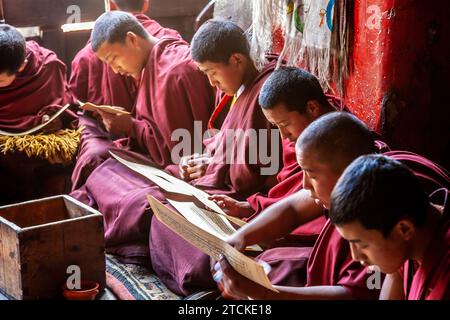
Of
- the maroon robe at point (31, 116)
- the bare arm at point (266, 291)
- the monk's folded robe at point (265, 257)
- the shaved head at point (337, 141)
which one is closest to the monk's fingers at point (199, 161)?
the monk's folded robe at point (265, 257)

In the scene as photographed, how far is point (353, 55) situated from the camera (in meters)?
2.76

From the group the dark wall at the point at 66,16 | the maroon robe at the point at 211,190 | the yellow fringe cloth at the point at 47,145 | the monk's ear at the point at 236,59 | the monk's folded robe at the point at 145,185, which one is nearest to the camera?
the maroon robe at the point at 211,190

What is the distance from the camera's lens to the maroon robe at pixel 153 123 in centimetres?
337

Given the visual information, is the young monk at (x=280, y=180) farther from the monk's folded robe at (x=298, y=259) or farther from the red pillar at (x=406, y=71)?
the red pillar at (x=406, y=71)

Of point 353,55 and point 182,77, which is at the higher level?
point 353,55

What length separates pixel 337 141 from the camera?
83.0 inches

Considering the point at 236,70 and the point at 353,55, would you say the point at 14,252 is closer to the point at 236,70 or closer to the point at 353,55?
the point at 236,70

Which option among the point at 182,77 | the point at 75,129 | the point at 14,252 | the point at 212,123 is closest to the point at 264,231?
the point at 14,252

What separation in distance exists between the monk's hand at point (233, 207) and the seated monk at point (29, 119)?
149 centimetres

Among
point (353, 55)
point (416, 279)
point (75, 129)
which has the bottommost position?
point (75, 129)

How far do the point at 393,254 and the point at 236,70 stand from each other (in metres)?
1.69

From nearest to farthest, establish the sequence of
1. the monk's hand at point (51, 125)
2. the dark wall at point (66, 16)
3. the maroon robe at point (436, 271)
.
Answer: the maroon robe at point (436, 271)
the monk's hand at point (51, 125)
the dark wall at point (66, 16)

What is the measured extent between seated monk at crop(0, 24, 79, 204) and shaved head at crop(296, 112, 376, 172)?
2.24 metres

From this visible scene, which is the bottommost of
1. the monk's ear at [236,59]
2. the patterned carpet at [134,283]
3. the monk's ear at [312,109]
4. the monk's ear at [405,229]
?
the patterned carpet at [134,283]
